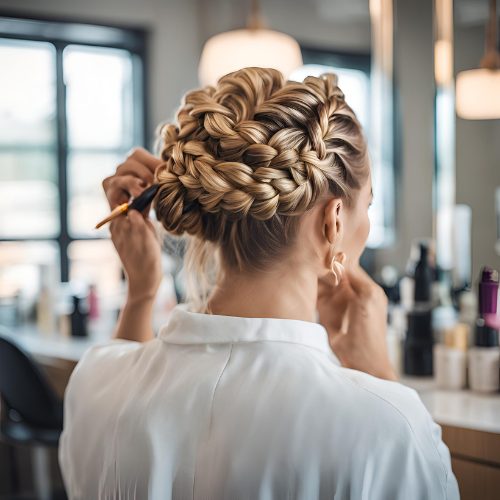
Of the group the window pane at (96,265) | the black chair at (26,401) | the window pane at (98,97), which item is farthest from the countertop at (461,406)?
the window pane at (98,97)

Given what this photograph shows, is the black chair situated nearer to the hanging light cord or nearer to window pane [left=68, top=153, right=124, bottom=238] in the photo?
window pane [left=68, top=153, right=124, bottom=238]

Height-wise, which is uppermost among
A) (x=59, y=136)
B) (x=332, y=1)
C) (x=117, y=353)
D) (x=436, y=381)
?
(x=332, y=1)

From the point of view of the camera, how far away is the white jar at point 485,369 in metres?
1.03

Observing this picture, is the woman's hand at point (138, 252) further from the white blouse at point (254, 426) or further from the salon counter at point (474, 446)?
the salon counter at point (474, 446)

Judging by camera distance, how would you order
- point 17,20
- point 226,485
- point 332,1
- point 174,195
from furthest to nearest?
point 17,20
point 332,1
point 174,195
point 226,485

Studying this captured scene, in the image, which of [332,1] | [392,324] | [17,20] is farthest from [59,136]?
[392,324]

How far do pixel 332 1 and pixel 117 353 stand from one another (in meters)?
1.75

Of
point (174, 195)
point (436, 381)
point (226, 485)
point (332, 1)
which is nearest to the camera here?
point (226, 485)

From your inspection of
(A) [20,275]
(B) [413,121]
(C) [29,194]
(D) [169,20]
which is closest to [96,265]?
(A) [20,275]

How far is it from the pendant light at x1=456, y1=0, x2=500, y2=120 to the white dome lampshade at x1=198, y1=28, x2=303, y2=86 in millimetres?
498

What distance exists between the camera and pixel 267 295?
24.2 inches

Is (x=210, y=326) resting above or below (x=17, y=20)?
below

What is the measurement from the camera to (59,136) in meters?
2.45

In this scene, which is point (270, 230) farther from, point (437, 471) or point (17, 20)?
point (17, 20)
